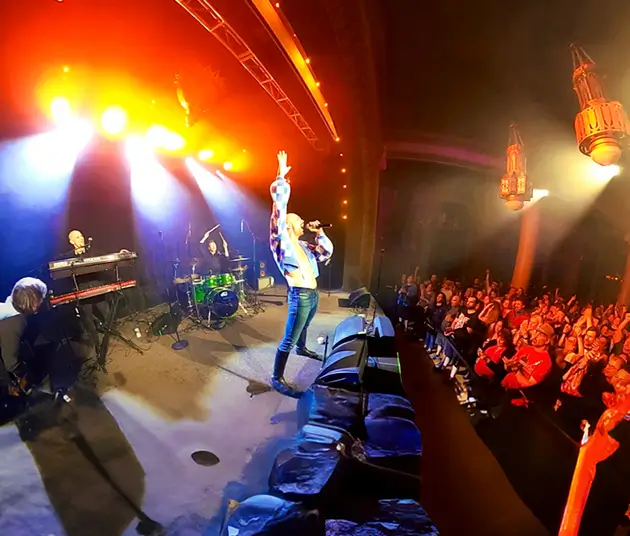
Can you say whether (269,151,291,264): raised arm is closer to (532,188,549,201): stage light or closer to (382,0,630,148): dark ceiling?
(382,0,630,148): dark ceiling

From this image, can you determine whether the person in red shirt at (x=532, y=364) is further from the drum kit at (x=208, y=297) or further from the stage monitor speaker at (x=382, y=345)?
the drum kit at (x=208, y=297)

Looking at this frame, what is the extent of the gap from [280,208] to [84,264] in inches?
137

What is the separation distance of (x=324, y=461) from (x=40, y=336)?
160 inches

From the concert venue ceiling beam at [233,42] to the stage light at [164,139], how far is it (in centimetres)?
249

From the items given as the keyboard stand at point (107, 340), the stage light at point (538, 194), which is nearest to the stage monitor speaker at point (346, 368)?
the keyboard stand at point (107, 340)

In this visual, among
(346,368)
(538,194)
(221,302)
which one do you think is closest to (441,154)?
(538,194)

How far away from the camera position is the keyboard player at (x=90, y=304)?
5055 mm

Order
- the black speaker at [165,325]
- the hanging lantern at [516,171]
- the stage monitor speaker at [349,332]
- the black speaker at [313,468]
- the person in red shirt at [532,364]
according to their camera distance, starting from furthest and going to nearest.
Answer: the black speaker at [165,325]
the hanging lantern at [516,171]
the stage monitor speaker at [349,332]
the person in red shirt at [532,364]
the black speaker at [313,468]

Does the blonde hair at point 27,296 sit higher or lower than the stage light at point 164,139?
lower

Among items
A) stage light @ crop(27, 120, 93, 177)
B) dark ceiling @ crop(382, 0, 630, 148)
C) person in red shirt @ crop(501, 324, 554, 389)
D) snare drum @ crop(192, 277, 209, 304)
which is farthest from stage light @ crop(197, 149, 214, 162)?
person in red shirt @ crop(501, 324, 554, 389)

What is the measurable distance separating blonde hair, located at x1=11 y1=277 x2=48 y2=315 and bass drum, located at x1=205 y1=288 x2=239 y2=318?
116 inches

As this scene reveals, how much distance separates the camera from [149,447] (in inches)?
121

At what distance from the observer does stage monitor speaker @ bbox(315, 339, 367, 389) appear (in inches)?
130

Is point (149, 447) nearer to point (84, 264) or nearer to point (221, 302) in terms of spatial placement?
point (84, 264)
